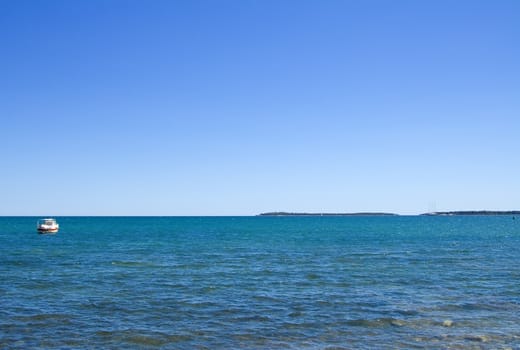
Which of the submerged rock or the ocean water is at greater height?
the submerged rock

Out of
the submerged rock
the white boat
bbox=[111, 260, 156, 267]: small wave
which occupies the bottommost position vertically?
the white boat

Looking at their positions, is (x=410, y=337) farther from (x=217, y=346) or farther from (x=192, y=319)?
(x=192, y=319)

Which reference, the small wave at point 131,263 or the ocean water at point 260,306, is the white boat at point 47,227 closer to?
the ocean water at point 260,306

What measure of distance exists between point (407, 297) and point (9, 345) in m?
18.1

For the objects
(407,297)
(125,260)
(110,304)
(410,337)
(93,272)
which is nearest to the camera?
(410,337)

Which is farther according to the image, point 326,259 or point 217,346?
point 326,259

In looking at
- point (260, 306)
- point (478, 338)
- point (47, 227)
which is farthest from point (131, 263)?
point (47, 227)

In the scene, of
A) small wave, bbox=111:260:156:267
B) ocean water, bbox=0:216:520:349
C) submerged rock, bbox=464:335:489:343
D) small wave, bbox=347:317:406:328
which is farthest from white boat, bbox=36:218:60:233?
submerged rock, bbox=464:335:489:343

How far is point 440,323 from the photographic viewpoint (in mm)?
18266

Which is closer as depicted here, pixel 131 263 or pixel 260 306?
pixel 260 306

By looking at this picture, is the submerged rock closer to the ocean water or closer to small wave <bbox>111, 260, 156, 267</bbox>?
the ocean water

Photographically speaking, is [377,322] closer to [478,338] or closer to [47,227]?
[478,338]

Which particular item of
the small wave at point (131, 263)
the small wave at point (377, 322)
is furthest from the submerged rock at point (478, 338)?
the small wave at point (131, 263)

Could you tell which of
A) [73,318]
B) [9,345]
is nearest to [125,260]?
[73,318]
